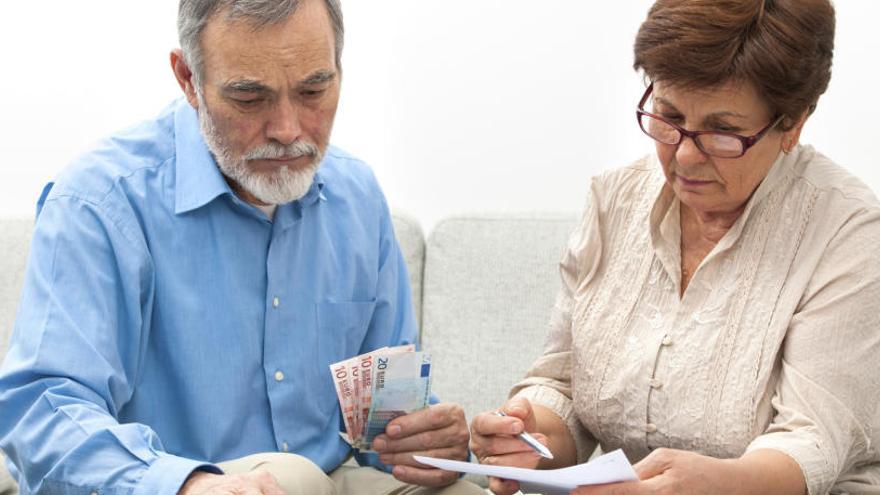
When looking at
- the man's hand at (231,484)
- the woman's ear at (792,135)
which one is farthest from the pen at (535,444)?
the woman's ear at (792,135)

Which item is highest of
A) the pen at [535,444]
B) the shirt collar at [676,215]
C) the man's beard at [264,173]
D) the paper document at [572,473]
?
the man's beard at [264,173]

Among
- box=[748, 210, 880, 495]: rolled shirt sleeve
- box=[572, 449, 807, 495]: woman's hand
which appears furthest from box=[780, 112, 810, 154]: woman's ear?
box=[572, 449, 807, 495]: woman's hand

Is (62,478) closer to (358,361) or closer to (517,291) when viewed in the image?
(358,361)

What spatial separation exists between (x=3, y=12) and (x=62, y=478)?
199 cm

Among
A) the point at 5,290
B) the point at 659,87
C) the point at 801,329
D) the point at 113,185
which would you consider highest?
the point at 659,87

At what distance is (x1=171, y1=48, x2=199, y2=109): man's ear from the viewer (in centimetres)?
218

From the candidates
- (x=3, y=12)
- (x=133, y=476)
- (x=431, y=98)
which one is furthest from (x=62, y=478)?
(x=3, y=12)

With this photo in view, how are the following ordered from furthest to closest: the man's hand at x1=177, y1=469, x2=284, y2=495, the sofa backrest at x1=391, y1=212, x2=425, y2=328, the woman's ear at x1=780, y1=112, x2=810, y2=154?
the sofa backrest at x1=391, y1=212, x2=425, y2=328, the woman's ear at x1=780, y1=112, x2=810, y2=154, the man's hand at x1=177, y1=469, x2=284, y2=495

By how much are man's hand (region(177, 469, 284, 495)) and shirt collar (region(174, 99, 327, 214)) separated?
0.52 meters

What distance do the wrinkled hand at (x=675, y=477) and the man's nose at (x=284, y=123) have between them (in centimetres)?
77

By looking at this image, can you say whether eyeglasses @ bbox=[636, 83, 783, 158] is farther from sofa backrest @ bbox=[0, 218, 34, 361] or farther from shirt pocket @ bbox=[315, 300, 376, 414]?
sofa backrest @ bbox=[0, 218, 34, 361]

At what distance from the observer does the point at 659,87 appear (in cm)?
214

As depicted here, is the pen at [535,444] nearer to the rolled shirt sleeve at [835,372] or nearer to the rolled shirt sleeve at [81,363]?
the rolled shirt sleeve at [835,372]

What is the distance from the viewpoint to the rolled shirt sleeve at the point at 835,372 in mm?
2016
